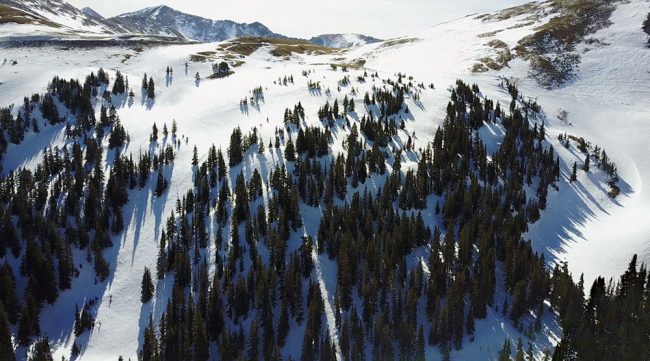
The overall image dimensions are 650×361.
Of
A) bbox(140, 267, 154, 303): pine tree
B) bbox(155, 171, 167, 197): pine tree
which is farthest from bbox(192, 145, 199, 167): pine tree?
bbox(140, 267, 154, 303): pine tree

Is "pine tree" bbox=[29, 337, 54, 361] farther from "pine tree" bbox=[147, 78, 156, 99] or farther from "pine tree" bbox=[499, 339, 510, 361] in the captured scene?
"pine tree" bbox=[147, 78, 156, 99]

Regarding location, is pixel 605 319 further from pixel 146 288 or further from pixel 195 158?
pixel 195 158

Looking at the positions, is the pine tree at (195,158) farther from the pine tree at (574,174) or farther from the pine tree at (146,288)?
the pine tree at (574,174)

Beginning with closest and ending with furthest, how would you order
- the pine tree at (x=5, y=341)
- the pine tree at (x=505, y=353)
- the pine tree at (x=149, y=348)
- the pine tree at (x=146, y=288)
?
1. the pine tree at (x=505, y=353)
2. the pine tree at (x=5, y=341)
3. the pine tree at (x=149, y=348)
4. the pine tree at (x=146, y=288)

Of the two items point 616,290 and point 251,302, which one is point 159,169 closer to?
point 251,302

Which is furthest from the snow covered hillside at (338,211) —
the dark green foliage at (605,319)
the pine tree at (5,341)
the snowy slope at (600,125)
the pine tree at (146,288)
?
the pine tree at (5,341)

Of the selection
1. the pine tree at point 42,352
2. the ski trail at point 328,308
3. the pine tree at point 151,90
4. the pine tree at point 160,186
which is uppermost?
the pine tree at point 151,90
